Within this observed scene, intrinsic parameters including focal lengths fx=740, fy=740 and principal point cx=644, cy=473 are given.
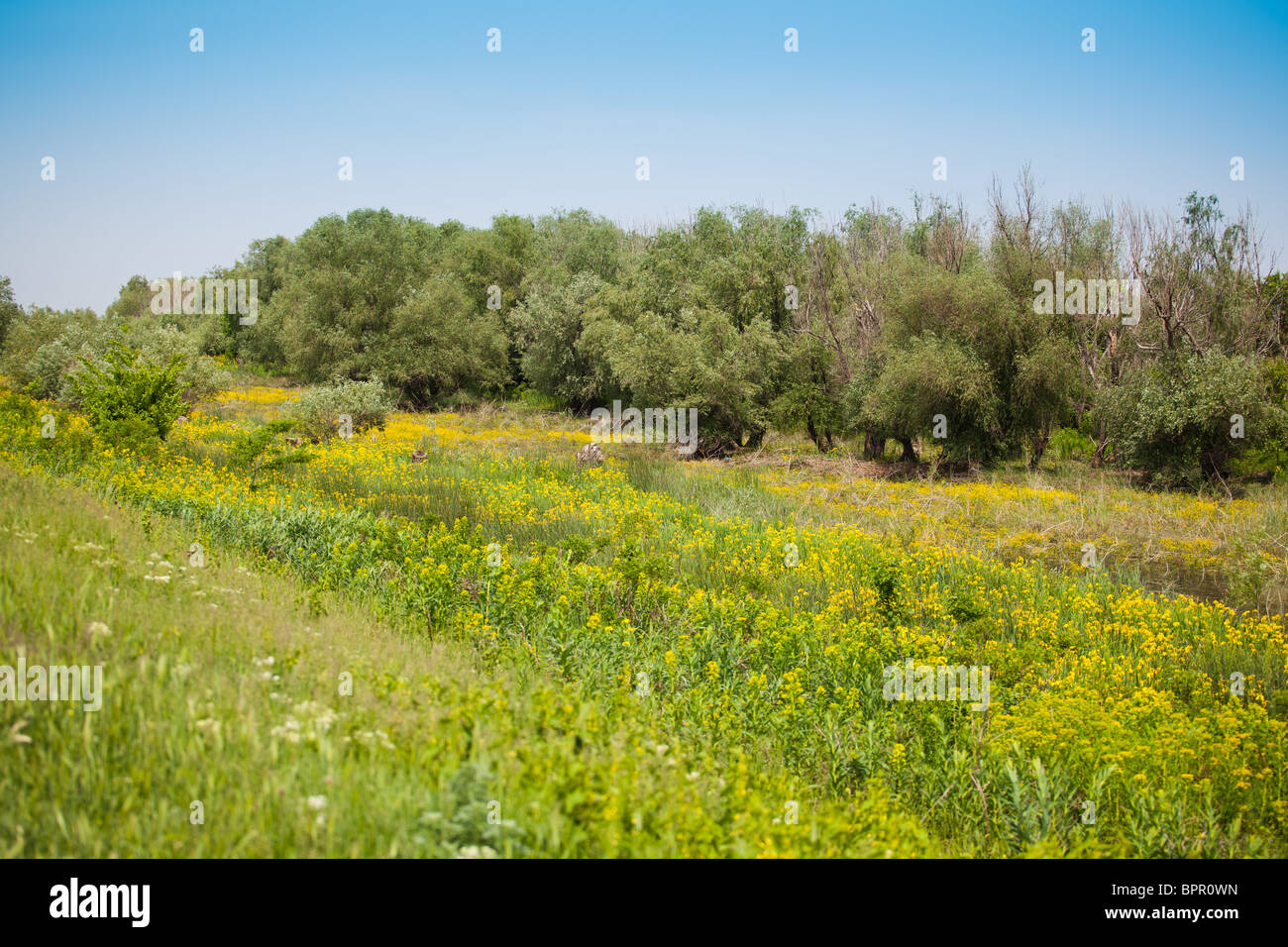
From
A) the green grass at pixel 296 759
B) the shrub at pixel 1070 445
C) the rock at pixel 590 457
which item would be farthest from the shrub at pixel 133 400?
the shrub at pixel 1070 445

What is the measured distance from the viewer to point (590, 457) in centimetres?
2136

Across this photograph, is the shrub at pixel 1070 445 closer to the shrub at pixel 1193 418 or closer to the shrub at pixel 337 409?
the shrub at pixel 1193 418

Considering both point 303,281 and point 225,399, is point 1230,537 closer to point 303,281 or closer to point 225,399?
point 225,399

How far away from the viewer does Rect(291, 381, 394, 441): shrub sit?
25.4 m

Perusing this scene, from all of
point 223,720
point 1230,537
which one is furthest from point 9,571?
point 1230,537

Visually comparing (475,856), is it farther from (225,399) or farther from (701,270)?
(225,399)

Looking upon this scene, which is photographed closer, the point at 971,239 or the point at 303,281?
the point at 971,239

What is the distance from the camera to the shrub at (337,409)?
2538 centimetres

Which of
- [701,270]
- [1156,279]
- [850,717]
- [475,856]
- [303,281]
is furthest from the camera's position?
[303,281]

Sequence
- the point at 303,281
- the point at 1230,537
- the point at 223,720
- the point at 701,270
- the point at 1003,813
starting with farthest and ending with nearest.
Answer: the point at 303,281
the point at 701,270
the point at 1230,537
the point at 1003,813
the point at 223,720

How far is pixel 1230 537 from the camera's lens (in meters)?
14.5

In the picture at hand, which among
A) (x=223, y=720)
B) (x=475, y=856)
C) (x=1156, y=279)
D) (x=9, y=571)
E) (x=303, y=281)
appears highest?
(x=303, y=281)

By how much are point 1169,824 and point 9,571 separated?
810 cm

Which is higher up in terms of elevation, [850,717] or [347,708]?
[347,708]
